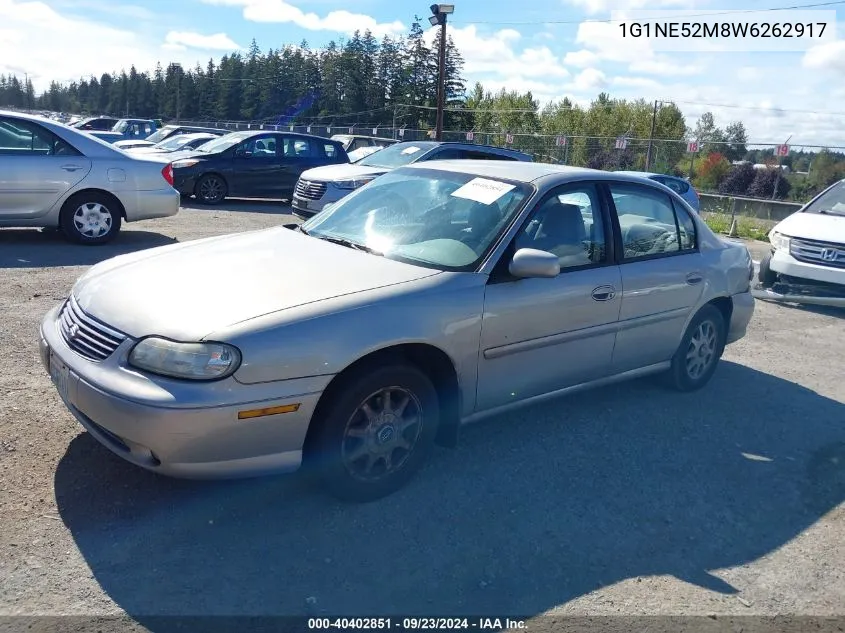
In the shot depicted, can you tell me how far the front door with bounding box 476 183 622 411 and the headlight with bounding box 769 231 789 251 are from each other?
5932 mm

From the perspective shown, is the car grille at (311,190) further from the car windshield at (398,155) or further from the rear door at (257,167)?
the rear door at (257,167)

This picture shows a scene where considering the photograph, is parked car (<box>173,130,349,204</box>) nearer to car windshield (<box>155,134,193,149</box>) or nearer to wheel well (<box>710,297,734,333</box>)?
car windshield (<box>155,134,193,149</box>)

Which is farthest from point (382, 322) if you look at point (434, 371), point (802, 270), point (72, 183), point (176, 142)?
point (176, 142)

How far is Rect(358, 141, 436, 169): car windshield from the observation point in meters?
13.0

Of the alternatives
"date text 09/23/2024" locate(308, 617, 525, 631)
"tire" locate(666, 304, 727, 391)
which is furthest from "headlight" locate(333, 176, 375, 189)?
"date text 09/23/2024" locate(308, 617, 525, 631)

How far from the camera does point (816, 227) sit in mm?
9445

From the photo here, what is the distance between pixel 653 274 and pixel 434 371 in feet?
6.26

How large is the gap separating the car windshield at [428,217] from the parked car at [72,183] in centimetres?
531

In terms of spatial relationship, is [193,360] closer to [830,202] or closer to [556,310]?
[556,310]

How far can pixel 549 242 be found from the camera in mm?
4379

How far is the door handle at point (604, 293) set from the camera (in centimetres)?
451

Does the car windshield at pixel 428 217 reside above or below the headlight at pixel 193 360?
above

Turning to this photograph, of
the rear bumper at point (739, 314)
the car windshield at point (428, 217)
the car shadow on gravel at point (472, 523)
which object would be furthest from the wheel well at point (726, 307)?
the car windshield at point (428, 217)

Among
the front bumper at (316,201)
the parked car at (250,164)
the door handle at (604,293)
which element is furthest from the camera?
the parked car at (250,164)
